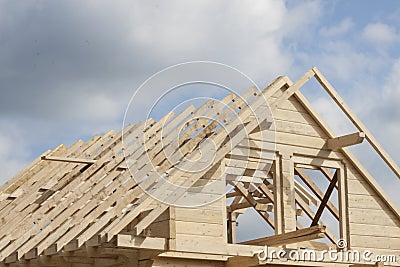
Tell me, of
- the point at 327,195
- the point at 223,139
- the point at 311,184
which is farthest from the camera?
the point at 311,184

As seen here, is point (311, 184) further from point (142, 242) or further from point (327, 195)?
point (142, 242)

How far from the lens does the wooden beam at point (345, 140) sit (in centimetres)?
1686

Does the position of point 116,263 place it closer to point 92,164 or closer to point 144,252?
point 144,252

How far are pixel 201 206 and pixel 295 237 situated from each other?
5.53 ft

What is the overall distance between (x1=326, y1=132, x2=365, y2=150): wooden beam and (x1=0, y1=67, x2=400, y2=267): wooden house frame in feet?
0.07

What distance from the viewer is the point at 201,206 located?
1564cm

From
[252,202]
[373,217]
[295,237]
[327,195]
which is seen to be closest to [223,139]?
[295,237]

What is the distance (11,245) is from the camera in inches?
650

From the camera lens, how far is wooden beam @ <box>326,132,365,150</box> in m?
16.9

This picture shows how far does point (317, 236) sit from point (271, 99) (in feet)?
9.50

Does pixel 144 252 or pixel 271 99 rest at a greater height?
pixel 271 99

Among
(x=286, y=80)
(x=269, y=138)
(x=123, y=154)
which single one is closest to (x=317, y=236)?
(x=269, y=138)

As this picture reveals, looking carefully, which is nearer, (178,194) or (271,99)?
(178,194)

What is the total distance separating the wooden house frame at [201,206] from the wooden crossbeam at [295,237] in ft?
0.07
